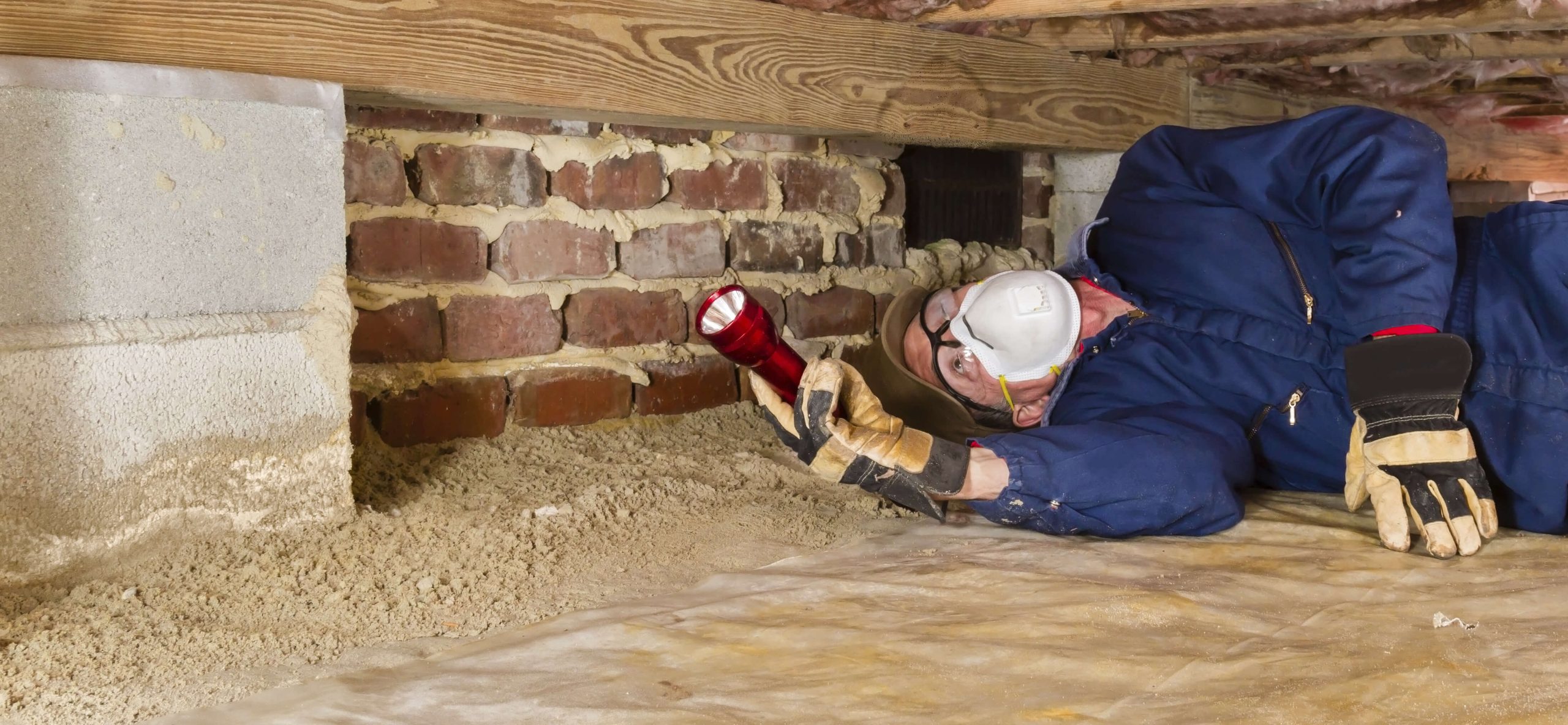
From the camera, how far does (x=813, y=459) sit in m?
1.53

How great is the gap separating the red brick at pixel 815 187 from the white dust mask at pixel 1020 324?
423 millimetres

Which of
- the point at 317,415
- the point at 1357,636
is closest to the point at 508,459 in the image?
the point at 317,415

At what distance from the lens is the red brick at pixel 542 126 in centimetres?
175

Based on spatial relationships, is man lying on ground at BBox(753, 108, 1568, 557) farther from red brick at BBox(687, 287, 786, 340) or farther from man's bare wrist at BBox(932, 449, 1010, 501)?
red brick at BBox(687, 287, 786, 340)

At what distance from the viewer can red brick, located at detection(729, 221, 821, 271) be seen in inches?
82.1

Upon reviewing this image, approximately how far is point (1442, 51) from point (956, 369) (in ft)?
4.16

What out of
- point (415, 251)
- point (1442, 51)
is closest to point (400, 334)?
point (415, 251)

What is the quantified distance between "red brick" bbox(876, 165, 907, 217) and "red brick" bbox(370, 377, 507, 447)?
0.89m

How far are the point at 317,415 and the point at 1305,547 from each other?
1.29 metres

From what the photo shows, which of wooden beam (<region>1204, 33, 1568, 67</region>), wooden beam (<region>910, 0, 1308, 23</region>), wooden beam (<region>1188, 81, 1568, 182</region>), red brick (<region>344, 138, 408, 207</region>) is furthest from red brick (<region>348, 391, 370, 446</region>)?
wooden beam (<region>1188, 81, 1568, 182</region>)

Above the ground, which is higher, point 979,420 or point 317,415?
point 317,415

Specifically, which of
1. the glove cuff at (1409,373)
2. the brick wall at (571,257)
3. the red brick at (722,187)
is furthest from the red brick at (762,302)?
the glove cuff at (1409,373)

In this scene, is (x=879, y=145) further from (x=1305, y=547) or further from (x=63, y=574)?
(x=63, y=574)

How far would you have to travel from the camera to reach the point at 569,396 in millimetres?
1896
